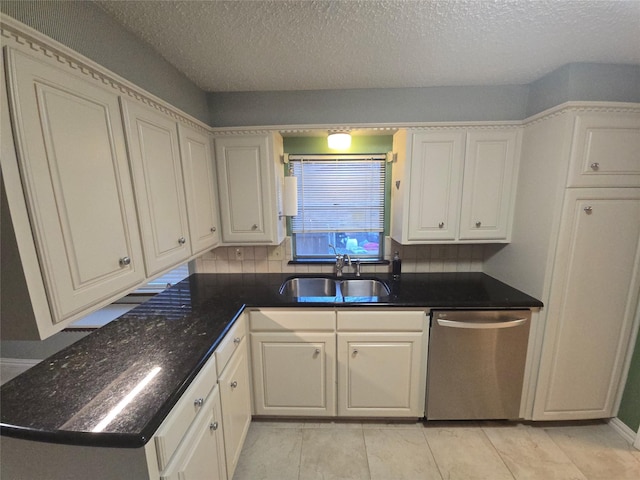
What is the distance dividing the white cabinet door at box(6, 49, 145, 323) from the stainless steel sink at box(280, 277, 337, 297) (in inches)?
50.8

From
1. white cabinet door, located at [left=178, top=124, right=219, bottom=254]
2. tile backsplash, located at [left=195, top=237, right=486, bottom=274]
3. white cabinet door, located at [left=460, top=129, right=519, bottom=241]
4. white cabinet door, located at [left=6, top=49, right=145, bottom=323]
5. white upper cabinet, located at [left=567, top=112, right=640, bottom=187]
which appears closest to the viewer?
white cabinet door, located at [left=6, top=49, right=145, bottom=323]

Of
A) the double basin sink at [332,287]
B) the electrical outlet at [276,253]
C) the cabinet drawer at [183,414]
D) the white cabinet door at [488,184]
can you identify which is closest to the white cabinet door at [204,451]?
the cabinet drawer at [183,414]

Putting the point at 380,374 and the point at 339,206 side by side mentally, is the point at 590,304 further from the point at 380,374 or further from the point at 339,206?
the point at 339,206

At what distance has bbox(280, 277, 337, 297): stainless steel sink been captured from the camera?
7.19 ft

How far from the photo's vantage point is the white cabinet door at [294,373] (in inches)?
66.8

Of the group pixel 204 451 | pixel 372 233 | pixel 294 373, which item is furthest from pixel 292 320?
pixel 372 233

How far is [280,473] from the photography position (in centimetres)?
151

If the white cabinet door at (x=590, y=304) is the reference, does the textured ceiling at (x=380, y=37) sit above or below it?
above

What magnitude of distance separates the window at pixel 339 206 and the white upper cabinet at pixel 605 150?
121cm

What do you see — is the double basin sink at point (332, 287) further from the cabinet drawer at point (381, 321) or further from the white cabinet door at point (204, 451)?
the white cabinet door at point (204, 451)

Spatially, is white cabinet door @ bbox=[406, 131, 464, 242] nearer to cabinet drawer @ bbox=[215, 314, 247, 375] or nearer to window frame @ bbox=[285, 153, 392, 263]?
window frame @ bbox=[285, 153, 392, 263]

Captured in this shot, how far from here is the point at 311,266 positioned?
7.42 ft

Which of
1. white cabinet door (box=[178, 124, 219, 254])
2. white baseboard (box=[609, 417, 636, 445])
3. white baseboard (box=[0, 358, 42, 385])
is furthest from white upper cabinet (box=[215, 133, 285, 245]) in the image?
white baseboard (box=[609, 417, 636, 445])

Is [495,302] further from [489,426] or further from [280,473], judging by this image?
[280,473]
